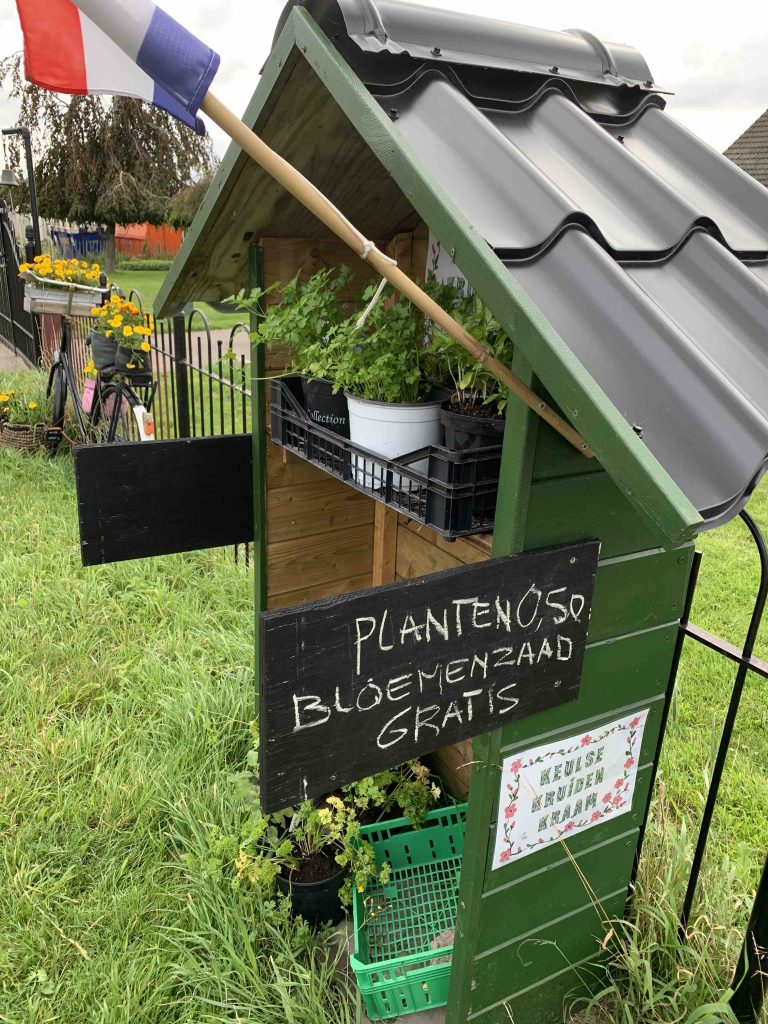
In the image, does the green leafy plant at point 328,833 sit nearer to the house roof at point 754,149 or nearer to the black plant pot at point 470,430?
the black plant pot at point 470,430

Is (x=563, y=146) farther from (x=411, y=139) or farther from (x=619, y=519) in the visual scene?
(x=619, y=519)

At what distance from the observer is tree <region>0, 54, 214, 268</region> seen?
23953 mm

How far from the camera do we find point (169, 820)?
2.65 m

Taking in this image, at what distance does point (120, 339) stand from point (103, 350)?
0.67 feet

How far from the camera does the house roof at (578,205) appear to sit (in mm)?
1031

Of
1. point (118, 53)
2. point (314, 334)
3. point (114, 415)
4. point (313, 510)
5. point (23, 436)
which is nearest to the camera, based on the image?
point (118, 53)

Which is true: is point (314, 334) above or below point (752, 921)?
above

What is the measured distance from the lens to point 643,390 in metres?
1.10

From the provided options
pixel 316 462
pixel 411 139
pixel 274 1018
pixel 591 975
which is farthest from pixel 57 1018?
pixel 411 139

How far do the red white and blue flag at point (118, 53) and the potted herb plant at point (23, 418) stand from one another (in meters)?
5.94

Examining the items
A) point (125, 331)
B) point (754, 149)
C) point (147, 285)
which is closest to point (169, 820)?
point (125, 331)

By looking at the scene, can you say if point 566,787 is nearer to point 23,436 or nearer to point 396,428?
point 396,428

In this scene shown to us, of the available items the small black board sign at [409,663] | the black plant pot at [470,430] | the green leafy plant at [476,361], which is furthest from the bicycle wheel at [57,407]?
the small black board sign at [409,663]

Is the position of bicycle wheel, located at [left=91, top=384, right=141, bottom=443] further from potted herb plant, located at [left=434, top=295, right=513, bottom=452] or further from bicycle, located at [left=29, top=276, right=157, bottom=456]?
potted herb plant, located at [left=434, top=295, right=513, bottom=452]
